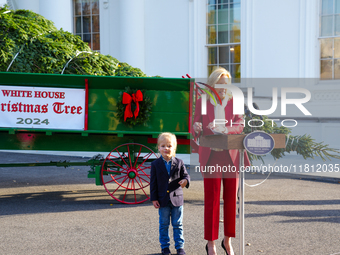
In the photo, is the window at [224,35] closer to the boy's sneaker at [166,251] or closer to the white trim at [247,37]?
the white trim at [247,37]

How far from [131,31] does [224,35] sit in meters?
3.08

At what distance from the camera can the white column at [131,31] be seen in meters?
13.0

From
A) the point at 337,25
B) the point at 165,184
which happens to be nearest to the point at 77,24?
the point at 337,25

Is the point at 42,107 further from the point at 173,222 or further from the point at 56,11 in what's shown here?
the point at 56,11

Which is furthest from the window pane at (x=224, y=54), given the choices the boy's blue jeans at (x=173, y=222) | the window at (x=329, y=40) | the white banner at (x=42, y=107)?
the boy's blue jeans at (x=173, y=222)

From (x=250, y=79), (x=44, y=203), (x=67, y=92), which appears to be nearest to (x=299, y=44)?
(x=250, y=79)

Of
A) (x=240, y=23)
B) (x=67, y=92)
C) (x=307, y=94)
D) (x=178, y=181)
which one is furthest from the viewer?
(x=240, y=23)

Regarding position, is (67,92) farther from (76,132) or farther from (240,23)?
(240,23)

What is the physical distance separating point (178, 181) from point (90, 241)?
1317 millimetres

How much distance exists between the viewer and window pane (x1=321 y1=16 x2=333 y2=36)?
11.5m

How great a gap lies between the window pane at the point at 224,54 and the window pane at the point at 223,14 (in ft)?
2.73

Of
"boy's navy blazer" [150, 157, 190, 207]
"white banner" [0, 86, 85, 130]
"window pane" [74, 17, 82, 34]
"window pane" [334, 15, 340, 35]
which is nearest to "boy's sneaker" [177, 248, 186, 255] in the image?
"boy's navy blazer" [150, 157, 190, 207]

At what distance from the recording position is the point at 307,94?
12.0 feet

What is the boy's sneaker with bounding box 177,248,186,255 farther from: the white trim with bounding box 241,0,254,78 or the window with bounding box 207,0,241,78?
the window with bounding box 207,0,241,78
